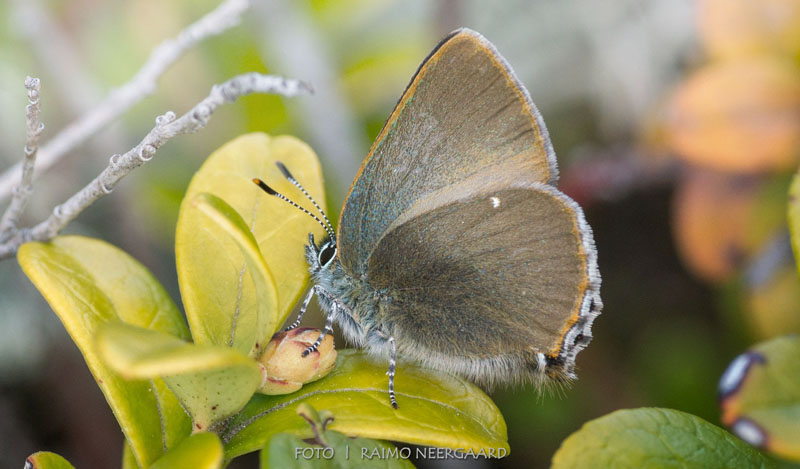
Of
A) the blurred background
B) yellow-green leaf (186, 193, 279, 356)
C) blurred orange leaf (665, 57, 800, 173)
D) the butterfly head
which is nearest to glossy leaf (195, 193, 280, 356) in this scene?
yellow-green leaf (186, 193, 279, 356)

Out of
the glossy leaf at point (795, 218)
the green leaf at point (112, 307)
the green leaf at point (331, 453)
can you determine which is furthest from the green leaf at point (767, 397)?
the green leaf at point (112, 307)

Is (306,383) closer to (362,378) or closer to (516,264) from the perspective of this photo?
(362,378)

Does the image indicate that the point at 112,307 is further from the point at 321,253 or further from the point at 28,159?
the point at 321,253

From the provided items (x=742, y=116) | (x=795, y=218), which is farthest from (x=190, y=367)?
(x=742, y=116)

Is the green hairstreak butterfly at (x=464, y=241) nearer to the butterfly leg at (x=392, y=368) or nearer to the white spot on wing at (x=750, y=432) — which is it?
the butterfly leg at (x=392, y=368)

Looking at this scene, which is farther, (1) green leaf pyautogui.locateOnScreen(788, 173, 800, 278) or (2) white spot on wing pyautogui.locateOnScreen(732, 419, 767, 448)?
→ (1) green leaf pyautogui.locateOnScreen(788, 173, 800, 278)

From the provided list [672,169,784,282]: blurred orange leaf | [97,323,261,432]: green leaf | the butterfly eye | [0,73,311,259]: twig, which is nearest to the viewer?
[97,323,261,432]: green leaf

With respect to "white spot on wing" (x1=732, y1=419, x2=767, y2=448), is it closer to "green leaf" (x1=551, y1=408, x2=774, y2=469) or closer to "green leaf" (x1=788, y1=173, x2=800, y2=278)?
"green leaf" (x1=551, y1=408, x2=774, y2=469)
